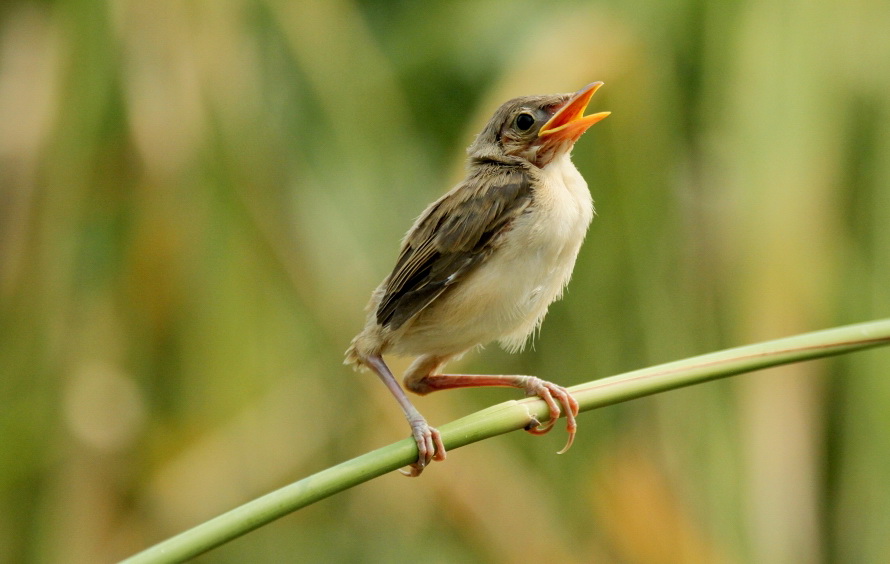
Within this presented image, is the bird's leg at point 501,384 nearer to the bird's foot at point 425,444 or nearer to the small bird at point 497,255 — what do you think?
the small bird at point 497,255

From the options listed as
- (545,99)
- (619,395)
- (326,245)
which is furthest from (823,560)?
(326,245)

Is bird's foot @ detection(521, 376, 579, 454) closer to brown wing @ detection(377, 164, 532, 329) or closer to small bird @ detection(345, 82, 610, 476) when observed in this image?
small bird @ detection(345, 82, 610, 476)

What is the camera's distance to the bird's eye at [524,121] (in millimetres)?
2541

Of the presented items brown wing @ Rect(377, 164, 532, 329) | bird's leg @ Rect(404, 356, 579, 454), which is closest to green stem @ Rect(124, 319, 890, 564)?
bird's leg @ Rect(404, 356, 579, 454)

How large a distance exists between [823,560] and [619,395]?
1187 millimetres

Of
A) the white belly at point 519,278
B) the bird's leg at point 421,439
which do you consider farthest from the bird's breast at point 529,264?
the bird's leg at point 421,439

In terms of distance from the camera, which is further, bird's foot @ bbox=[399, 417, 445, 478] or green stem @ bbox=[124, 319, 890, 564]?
bird's foot @ bbox=[399, 417, 445, 478]

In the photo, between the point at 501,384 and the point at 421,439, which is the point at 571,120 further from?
the point at 421,439

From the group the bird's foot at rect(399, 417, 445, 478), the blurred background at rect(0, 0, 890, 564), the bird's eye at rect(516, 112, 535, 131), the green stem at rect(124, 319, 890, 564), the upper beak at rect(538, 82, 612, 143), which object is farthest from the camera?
the bird's eye at rect(516, 112, 535, 131)

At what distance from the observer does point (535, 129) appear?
2.54 meters

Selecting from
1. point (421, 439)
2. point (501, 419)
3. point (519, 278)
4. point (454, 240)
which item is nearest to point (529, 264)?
point (519, 278)

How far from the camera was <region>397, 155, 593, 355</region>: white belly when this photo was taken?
2.35 metres

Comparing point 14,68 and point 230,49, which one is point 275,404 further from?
point 14,68

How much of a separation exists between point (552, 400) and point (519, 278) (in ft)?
1.18
